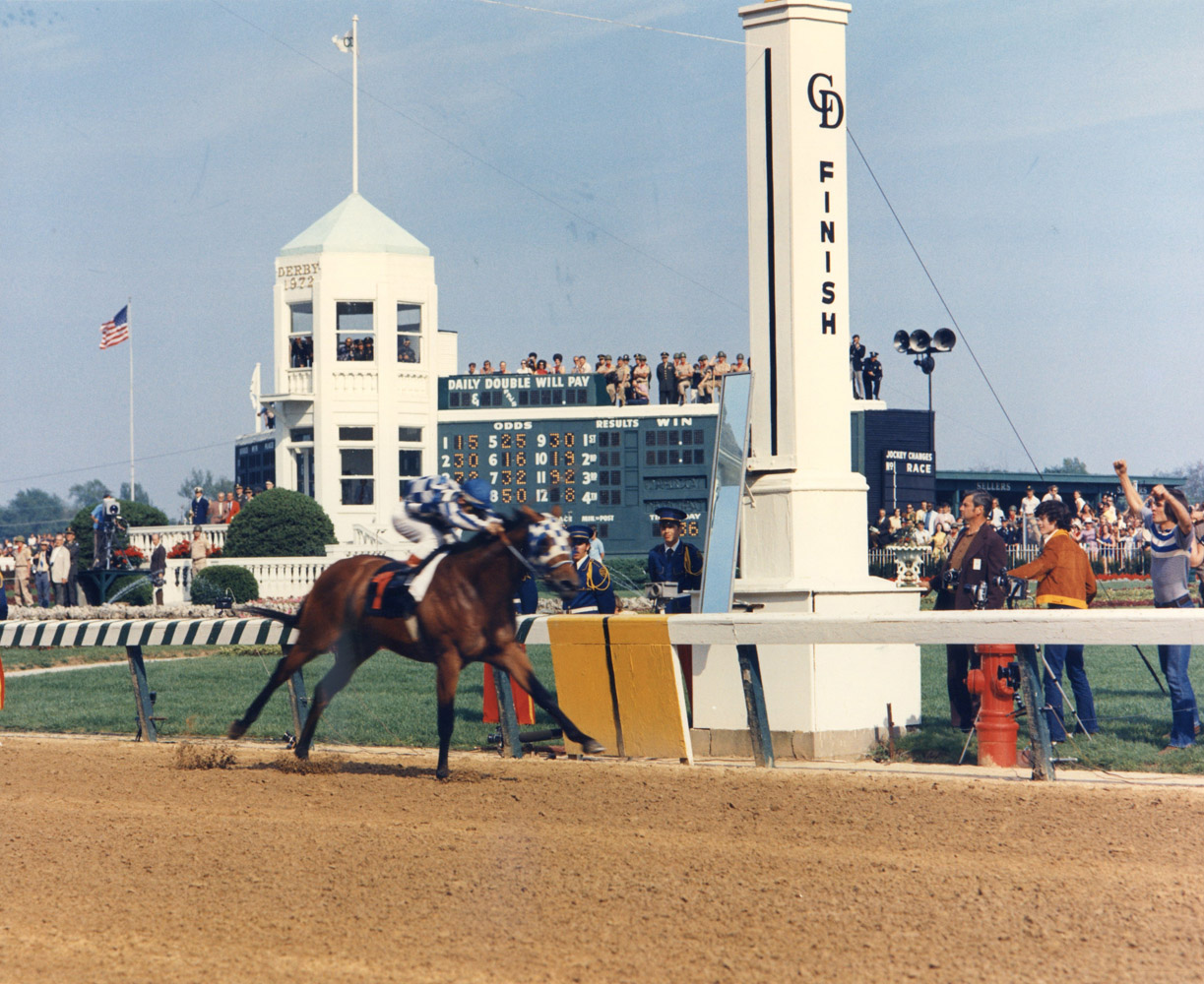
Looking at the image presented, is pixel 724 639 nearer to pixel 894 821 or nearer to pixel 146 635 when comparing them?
pixel 894 821

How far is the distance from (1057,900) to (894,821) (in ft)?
5.16

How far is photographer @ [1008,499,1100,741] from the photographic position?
9602 mm

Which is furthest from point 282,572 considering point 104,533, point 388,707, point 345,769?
point 345,769

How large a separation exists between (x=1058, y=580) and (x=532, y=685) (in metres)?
3.83

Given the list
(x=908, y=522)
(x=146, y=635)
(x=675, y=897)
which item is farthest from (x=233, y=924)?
(x=908, y=522)

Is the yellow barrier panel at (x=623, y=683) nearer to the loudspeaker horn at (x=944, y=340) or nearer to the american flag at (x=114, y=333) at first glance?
the loudspeaker horn at (x=944, y=340)

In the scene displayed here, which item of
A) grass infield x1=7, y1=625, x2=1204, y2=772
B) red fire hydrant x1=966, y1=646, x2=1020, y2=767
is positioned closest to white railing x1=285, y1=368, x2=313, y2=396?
grass infield x1=7, y1=625, x2=1204, y2=772

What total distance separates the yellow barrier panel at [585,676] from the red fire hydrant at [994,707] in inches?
92.1

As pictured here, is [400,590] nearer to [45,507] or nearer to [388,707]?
[388,707]

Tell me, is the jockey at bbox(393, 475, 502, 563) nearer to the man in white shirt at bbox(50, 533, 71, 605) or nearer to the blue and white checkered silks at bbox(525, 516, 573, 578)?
the blue and white checkered silks at bbox(525, 516, 573, 578)

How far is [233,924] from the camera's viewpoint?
206 inches

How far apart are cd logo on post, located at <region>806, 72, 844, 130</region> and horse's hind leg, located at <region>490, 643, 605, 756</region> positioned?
4.69 metres

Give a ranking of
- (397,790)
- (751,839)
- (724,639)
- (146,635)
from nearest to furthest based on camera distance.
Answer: (751,839)
(397,790)
(724,639)
(146,635)

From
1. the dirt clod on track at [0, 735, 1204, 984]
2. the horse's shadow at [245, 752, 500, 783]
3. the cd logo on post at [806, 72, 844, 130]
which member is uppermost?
the cd logo on post at [806, 72, 844, 130]
